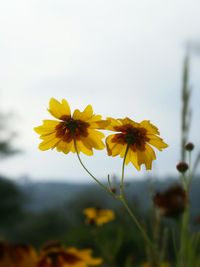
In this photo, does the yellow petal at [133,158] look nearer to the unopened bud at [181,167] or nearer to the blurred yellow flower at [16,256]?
the unopened bud at [181,167]

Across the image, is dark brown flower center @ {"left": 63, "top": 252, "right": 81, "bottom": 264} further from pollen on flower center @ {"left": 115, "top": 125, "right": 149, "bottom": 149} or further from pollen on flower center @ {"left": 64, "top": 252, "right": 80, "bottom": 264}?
pollen on flower center @ {"left": 115, "top": 125, "right": 149, "bottom": 149}

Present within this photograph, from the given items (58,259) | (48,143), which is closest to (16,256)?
(58,259)

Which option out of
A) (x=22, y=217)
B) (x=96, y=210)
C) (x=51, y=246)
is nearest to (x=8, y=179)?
(x=22, y=217)

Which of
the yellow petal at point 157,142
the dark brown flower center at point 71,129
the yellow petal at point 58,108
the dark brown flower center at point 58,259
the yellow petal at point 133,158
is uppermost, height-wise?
the yellow petal at point 58,108

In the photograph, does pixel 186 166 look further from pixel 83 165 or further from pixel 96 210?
pixel 96 210

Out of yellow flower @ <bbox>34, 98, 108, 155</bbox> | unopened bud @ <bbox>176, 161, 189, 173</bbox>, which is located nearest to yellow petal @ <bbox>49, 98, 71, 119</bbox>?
yellow flower @ <bbox>34, 98, 108, 155</bbox>

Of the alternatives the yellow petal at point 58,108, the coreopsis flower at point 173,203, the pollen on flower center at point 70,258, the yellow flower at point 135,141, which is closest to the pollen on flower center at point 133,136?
the yellow flower at point 135,141
